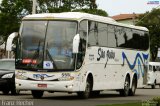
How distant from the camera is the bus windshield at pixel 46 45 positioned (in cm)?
2223

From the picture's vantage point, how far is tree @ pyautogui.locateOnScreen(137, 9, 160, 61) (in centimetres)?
9340

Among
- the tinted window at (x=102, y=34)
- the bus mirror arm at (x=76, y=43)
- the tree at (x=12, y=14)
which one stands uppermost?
the tree at (x=12, y=14)

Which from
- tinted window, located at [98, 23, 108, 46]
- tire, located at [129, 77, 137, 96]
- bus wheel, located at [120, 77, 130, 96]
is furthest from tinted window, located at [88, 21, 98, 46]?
tire, located at [129, 77, 137, 96]

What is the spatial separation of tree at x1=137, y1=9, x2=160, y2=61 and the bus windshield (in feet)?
233

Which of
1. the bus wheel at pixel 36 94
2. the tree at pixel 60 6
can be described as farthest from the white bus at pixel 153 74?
the bus wheel at pixel 36 94

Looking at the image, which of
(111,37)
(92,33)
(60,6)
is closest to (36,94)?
(92,33)

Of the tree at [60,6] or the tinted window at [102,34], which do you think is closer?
the tinted window at [102,34]

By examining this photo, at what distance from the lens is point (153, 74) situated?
52.2 meters

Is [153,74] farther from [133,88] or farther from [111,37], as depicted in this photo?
[111,37]

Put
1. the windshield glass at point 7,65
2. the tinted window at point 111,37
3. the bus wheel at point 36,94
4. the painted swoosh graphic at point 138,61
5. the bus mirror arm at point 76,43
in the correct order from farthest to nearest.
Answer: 1. the painted swoosh graphic at point 138,61
2. the windshield glass at point 7,65
3. the tinted window at point 111,37
4. the bus wheel at point 36,94
5. the bus mirror arm at point 76,43

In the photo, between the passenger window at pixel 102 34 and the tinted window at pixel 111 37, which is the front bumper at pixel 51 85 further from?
the tinted window at pixel 111 37

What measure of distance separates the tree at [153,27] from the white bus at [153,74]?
38898 mm

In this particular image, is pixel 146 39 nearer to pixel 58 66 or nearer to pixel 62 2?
pixel 58 66

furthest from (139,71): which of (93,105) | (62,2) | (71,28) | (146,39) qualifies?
(62,2)
